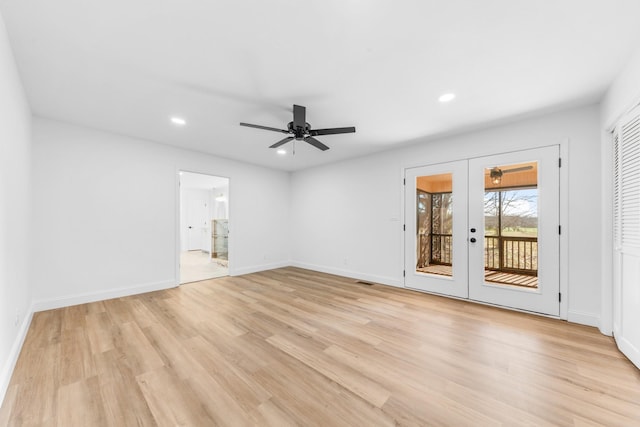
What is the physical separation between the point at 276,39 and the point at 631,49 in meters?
2.80

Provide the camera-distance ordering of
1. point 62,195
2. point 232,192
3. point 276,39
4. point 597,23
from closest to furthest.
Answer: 1. point 597,23
2. point 276,39
3. point 62,195
4. point 232,192

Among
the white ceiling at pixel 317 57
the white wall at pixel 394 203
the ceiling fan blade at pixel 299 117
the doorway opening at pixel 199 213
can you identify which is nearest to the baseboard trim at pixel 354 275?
the white wall at pixel 394 203

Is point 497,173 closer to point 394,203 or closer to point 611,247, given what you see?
point 611,247

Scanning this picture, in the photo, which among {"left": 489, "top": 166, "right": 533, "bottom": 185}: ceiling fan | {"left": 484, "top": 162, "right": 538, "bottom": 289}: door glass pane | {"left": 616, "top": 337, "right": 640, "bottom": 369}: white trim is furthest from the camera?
{"left": 489, "top": 166, "right": 533, "bottom": 185}: ceiling fan

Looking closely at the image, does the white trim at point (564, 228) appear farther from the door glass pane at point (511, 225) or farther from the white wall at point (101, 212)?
the white wall at point (101, 212)

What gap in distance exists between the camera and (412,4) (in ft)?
5.14

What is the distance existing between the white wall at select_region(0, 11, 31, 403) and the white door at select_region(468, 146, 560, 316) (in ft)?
16.4

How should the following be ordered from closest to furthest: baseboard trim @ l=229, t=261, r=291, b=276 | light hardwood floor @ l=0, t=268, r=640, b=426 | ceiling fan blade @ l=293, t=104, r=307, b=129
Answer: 1. light hardwood floor @ l=0, t=268, r=640, b=426
2. ceiling fan blade @ l=293, t=104, r=307, b=129
3. baseboard trim @ l=229, t=261, r=291, b=276

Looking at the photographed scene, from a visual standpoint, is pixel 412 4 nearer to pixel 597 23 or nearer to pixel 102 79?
pixel 597 23

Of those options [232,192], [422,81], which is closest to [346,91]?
[422,81]

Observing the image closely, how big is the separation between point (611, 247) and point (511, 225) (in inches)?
37.1

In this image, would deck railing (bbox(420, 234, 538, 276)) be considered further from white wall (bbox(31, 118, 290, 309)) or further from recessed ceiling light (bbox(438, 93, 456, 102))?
white wall (bbox(31, 118, 290, 309))

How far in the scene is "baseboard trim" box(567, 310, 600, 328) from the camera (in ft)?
9.20

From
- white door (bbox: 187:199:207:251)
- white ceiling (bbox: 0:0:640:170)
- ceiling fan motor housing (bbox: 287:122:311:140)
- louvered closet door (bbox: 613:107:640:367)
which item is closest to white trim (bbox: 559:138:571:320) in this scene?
louvered closet door (bbox: 613:107:640:367)
